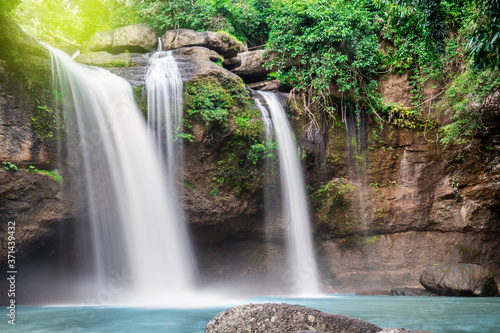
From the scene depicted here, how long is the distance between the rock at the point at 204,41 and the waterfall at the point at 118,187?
4.67m

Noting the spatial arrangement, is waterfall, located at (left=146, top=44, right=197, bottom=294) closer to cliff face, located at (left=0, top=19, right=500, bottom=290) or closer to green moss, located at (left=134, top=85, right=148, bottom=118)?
green moss, located at (left=134, top=85, right=148, bottom=118)

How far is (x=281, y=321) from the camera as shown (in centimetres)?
338

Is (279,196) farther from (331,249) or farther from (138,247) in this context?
(138,247)

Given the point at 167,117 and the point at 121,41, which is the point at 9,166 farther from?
the point at 121,41

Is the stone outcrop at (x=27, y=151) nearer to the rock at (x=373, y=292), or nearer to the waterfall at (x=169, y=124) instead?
the waterfall at (x=169, y=124)

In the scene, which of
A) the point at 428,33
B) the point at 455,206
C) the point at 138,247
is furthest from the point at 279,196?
the point at 428,33

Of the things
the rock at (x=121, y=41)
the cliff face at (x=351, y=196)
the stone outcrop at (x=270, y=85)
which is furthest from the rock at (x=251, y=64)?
the rock at (x=121, y=41)

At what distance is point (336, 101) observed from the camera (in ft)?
38.4

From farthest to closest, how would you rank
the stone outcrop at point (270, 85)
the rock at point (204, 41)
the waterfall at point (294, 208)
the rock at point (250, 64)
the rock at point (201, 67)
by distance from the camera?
the rock at point (204, 41), the rock at point (250, 64), the stone outcrop at point (270, 85), the waterfall at point (294, 208), the rock at point (201, 67)

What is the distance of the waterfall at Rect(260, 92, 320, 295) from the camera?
10.7m

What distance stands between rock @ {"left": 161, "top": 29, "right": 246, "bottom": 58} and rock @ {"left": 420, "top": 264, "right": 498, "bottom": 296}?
10.2m

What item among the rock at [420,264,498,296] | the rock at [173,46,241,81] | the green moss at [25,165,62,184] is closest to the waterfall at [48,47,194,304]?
the green moss at [25,165,62,184]

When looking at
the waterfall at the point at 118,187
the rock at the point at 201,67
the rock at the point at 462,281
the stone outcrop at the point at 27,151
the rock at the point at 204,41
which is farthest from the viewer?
the rock at the point at 204,41

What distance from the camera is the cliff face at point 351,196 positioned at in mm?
9945
